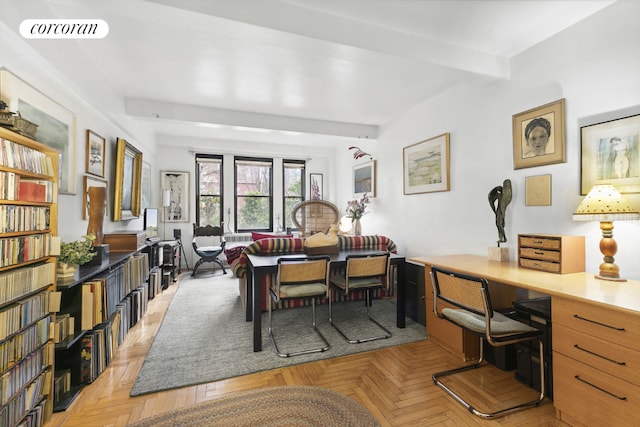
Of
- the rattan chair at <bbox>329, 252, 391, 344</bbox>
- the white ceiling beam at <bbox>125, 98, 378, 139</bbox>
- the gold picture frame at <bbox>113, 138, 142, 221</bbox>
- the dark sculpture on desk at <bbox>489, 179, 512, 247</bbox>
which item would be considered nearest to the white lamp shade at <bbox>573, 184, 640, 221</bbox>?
the dark sculpture on desk at <bbox>489, 179, 512, 247</bbox>

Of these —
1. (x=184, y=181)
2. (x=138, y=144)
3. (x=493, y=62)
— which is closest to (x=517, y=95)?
(x=493, y=62)

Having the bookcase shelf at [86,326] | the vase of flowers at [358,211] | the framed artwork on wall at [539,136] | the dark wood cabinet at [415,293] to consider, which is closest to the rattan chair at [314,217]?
the vase of flowers at [358,211]

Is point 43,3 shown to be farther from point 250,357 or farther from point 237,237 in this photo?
point 237,237

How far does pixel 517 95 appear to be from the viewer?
2.80m

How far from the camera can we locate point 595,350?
1546mm

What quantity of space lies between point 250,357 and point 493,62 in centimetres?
354

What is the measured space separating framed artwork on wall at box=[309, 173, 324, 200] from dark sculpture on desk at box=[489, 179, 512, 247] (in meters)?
4.78

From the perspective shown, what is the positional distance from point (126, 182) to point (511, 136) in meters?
4.55

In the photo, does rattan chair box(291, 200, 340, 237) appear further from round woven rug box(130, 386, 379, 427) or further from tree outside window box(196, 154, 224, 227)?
round woven rug box(130, 386, 379, 427)

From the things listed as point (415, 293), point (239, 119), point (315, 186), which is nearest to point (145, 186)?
point (239, 119)

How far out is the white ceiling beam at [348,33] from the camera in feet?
6.40

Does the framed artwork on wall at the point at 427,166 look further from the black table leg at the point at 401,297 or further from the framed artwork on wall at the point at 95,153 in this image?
the framed artwork on wall at the point at 95,153

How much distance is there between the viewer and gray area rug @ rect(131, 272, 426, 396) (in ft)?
7.39

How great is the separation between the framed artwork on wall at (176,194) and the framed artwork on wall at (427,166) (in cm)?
457
